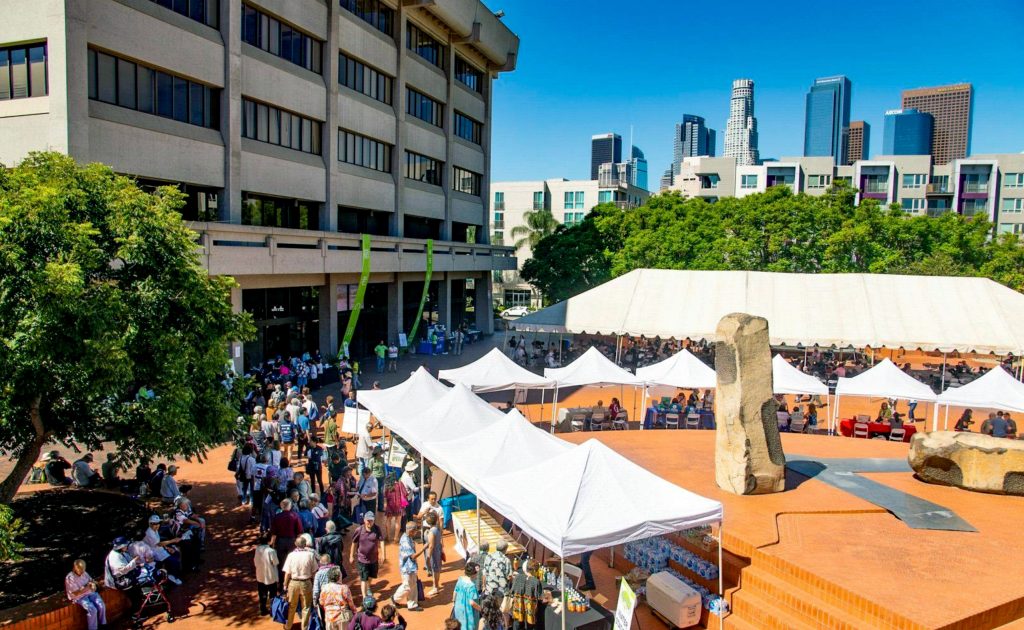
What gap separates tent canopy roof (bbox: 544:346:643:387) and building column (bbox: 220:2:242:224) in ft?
42.9

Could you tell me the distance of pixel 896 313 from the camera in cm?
2528

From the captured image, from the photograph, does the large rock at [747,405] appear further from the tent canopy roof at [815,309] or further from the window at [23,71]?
the window at [23,71]

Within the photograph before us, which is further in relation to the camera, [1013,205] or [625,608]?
[1013,205]

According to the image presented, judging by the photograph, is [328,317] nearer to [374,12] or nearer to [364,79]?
[364,79]

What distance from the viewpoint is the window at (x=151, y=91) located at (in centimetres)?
1944

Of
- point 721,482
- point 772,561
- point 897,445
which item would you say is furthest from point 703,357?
point 772,561

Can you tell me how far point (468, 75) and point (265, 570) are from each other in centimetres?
4000

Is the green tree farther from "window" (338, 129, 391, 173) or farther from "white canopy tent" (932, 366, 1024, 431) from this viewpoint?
"window" (338, 129, 391, 173)

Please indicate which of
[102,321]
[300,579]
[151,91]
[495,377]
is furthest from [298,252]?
[300,579]

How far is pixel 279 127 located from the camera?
26.6m

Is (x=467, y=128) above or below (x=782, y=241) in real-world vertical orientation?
above

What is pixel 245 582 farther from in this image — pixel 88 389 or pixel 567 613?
pixel 567 613

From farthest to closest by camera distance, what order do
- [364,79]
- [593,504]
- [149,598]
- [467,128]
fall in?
[467,128] < [364,79] < [149,598] < [593,504]

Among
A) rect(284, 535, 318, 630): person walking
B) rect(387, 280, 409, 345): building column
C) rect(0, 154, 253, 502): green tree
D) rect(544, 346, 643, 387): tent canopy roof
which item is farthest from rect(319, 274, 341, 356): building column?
rect(284, 535, 318, 630): person walking
